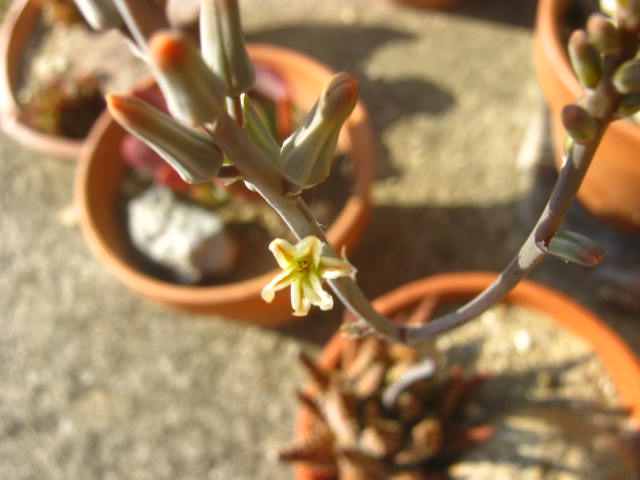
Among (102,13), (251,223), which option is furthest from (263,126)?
(251,223)

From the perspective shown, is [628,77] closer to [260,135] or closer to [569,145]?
[569,145]

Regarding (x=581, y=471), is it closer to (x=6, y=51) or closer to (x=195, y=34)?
(x=195, y=34)

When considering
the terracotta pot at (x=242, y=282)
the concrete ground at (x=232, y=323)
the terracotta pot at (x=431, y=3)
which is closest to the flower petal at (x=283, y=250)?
the terracotta pot at (x=242, y=282)

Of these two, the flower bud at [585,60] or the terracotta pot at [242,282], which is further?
the terracotta pot at [242,282]

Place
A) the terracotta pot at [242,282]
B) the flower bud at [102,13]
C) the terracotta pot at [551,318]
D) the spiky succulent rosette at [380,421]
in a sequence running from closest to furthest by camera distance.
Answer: the flower bud at [102,13]
the spiky succulent rosette at [380,421]
the terracotta pot at [551,318]
the terracotta pot at [242,282]

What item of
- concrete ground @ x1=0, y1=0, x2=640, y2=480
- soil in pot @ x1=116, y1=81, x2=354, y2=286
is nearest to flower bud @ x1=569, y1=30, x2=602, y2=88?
soil in pot @ x1=116, y1=81, x2=354, y2=286

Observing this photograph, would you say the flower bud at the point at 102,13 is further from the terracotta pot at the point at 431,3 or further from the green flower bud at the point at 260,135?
the terracotta pot at the point at 431,3

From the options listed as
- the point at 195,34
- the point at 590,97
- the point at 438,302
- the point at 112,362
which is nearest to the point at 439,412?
the point at 438,302

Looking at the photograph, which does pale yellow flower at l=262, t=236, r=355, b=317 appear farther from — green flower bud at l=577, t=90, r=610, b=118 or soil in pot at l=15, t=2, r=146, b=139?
soil in pot at l=15, t=2, r=146, b=139
